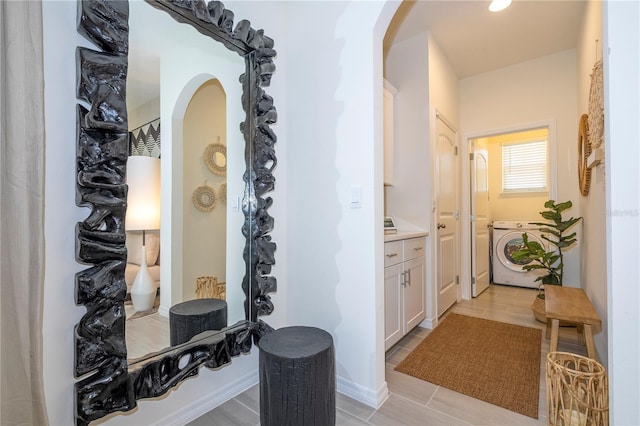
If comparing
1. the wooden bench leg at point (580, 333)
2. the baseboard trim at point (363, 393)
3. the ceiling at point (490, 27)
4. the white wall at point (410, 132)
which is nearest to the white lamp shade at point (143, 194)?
the baseboard trim at point (363, 393)

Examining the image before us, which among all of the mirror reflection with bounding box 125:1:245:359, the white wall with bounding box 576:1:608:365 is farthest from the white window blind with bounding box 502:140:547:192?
the mirror reflection with bounding box 125:1:245:359

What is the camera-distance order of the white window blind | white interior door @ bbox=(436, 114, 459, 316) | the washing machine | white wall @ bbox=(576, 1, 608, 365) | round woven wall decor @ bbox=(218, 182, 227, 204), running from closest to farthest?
round woven wall decor @ bbox=(218, 182, 227, 204) → white wall @ bbox=(576, 1, 608, 365) → white interior door @ bbox=(436, 114, 459, 316) → the washing machine → the white window blind

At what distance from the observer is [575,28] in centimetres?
287

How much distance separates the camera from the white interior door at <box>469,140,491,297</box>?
3801 mm

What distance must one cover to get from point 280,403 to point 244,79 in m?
1.76

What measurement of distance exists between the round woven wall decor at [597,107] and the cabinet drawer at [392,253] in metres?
1.41

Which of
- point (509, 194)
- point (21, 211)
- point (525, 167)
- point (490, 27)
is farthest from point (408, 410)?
point (525, 167)

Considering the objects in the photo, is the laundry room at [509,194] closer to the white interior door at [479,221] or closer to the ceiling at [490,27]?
the white interior door at [479,221]

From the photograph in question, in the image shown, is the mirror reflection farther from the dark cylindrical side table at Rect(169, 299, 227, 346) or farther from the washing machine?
the washing machine

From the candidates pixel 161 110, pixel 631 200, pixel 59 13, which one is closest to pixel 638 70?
pixel 631 200

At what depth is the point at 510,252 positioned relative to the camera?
4.36m

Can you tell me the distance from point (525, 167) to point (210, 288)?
17.3 ft

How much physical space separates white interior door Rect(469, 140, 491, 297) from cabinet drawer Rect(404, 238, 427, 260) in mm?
1448

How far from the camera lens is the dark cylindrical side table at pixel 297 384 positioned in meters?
1.28
